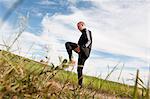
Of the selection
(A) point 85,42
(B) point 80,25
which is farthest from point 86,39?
(B) point 80,25

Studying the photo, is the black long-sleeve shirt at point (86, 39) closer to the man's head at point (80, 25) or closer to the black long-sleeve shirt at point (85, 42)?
the black long-sleeve shirt at point (85, 42)

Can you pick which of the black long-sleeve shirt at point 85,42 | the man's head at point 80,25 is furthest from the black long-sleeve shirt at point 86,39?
the man's head at point 80,25

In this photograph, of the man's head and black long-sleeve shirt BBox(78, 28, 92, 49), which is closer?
black long-sleeve shirt BBox(78, 28, 92, 49)

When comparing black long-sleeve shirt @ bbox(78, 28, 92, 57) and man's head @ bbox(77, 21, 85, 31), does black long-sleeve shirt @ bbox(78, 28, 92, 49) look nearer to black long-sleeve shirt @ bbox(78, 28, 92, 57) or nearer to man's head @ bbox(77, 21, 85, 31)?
black long-sleeve shirt @ bbox(78, 28, 92, 57)

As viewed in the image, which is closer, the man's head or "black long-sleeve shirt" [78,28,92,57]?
"black long-sleeve shirt" [78,28,92,57]

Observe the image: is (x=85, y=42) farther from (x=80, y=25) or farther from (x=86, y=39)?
(x=80, y=25)

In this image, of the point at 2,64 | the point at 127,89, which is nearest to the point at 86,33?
the point at 127,89

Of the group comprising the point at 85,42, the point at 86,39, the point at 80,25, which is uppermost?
the point at 80,25

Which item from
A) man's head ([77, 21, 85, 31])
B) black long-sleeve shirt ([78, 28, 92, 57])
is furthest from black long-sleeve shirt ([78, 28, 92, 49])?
man's head ([77, 21, 85, 31])

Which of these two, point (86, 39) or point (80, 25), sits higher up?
point (80, 25)

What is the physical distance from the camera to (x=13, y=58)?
393cm

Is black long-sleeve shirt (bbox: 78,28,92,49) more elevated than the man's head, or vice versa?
the man's head

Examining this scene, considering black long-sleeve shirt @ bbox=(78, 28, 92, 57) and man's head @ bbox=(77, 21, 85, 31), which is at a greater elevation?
man's head @ bbox=(77, 21, 85, 31)

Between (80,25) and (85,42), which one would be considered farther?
(80,25)
